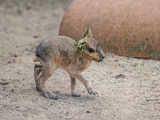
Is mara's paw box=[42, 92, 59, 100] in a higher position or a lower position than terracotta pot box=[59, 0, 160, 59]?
lower

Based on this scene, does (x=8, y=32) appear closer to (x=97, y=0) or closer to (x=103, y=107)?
(x=97, y=0)

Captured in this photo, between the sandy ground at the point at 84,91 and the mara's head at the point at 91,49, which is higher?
the mara's head at the point at 91,49

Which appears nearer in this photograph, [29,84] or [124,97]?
[124,97]

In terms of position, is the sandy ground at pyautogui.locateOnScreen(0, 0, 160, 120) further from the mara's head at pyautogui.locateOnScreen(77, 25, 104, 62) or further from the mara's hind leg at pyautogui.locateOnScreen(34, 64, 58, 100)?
the mara's head at pyautogui.locateOnScreen(77, 25, 104, 62)

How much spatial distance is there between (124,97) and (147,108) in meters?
0.46

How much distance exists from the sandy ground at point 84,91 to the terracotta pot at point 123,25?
0.23 metres

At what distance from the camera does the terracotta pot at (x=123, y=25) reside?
247 inches

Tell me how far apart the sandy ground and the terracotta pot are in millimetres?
225

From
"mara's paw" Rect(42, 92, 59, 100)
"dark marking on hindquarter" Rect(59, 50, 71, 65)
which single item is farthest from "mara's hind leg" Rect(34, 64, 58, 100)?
"dark marking on hindquarter" Rect(59, 50, 71, 65)

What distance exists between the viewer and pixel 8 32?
Answer: 8.82 meters

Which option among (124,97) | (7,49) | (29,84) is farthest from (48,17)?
(124,97)

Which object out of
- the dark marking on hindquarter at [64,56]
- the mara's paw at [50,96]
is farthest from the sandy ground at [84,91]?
the dark marking on hindquarter at [64,56]

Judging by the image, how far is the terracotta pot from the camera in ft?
20.6

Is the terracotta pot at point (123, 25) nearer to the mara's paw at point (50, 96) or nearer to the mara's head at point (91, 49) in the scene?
the mara's head at point (91, 49)
